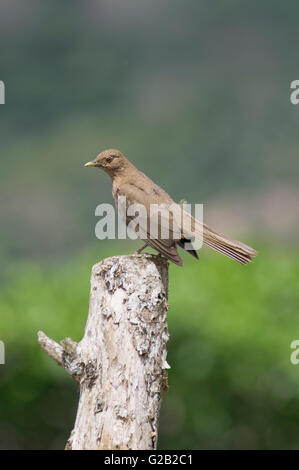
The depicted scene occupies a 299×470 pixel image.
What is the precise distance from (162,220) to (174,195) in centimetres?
962

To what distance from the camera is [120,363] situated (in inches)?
169

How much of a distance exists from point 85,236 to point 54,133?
3585mm

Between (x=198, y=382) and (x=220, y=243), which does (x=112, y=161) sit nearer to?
(x=220, y=243)

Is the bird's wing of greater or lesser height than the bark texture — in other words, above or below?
above

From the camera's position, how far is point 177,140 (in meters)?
17.8

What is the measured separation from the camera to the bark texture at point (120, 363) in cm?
422

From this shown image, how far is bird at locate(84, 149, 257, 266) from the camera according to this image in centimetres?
545

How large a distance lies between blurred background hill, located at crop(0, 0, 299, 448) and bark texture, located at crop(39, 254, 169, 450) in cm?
258

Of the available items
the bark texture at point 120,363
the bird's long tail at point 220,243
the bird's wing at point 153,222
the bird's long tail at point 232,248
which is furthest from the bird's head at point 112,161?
the bark texture at point 120,363

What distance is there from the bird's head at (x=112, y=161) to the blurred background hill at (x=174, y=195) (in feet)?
5.79

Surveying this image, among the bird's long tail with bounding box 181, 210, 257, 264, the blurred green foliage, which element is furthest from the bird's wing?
the blurred green foliage
